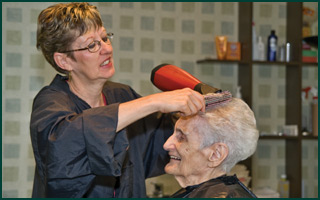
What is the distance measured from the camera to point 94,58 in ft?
6.02

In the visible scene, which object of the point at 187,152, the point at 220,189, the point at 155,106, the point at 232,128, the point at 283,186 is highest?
the point at 155,106

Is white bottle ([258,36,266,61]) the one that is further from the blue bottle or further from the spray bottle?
the spray bottle

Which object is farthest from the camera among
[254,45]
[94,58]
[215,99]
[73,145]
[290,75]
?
[290,75]

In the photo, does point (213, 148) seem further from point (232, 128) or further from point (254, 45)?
point (254, 45)

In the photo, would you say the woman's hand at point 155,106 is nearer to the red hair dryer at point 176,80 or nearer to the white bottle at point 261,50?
the red hair dryer at point 176,80

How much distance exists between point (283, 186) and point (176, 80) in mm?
2378

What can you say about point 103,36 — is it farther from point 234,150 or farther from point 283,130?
point 283,130

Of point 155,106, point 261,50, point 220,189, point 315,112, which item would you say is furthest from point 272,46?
point 155,106

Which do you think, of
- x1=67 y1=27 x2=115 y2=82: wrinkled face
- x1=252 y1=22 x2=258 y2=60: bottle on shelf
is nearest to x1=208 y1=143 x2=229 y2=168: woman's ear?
x1=67 y1=27 x2=115 y2=82: wrinkled face

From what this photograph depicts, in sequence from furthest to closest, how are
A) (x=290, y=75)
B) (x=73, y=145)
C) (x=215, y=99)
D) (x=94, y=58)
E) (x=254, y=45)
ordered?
(x=290, y=75) < (x=254, y=45) < (x=94, y=58) < (x=215, y=99) < (x=73, y=145)

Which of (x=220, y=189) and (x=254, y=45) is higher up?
(x=254, y=45)

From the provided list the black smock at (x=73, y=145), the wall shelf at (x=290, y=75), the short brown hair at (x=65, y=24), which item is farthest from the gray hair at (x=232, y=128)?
the wall shelf at (x=290, y=75)

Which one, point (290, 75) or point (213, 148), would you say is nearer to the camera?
point (213, 148)

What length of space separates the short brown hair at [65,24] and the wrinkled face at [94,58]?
3 centimetres
